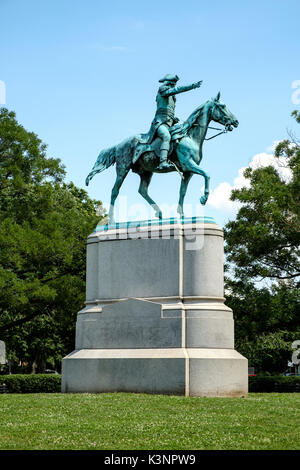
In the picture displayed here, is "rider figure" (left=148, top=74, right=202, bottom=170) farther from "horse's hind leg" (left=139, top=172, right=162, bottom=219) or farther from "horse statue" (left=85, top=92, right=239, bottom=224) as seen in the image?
"horse's hind leg" (left=139, top=172, right=162, bottom=219)

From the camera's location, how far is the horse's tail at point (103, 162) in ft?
63.3

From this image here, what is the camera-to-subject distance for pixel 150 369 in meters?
15.9

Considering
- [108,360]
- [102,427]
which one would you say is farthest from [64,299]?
[102,427]

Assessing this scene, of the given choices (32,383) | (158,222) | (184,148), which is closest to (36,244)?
(32,383)

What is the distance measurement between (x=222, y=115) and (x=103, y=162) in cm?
393

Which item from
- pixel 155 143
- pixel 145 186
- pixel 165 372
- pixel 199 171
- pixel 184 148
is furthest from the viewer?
pixel 145 186

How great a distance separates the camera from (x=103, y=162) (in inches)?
763

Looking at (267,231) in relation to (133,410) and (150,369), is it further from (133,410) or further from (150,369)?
(133,410)

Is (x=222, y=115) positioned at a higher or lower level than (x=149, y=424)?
higher

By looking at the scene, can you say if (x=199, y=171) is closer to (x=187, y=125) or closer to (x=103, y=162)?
(x=187, y=125)

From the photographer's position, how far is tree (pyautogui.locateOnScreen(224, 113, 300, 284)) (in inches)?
1039

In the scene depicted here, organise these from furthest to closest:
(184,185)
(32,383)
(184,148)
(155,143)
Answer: (32,383), (184,185), (155,143), (184,148)

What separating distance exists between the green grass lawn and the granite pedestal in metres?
1.84

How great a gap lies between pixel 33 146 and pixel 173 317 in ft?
61.3
